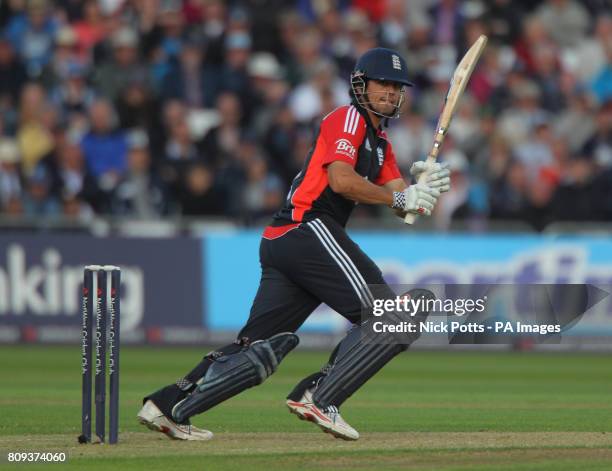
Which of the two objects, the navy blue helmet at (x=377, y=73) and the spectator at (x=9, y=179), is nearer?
the navy blue helmet at (x=377, y=73)

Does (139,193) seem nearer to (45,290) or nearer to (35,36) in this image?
(45,290)

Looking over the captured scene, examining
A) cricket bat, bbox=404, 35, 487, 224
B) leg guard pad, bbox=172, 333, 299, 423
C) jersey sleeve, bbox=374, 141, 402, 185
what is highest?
cricket bat, bbox=404, 35, 487, 224

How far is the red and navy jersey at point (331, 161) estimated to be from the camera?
8727 mm

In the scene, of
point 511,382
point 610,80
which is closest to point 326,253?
point 511,382

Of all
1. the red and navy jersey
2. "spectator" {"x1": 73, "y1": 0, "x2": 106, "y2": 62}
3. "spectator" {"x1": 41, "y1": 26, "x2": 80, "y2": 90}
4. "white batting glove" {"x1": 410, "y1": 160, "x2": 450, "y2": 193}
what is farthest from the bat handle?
"spectator" {"x1": 73, "y1": 0, "x2": 106, "y2": 62}

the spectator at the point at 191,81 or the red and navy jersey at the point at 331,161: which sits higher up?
the spectator at the point at 191,81

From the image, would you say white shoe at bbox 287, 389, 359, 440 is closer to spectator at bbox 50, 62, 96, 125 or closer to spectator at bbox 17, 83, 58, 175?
spectator at bbox 17, 83, 58, 175

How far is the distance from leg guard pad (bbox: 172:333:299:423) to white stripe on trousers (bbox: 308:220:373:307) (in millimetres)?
507

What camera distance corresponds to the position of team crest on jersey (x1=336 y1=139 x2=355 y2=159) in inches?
341

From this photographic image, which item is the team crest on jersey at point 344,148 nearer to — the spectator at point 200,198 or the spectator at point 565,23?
the spectator at point 200,198

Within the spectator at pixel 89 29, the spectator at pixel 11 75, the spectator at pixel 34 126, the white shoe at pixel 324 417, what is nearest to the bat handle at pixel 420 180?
the white shoe at pixel 324 417

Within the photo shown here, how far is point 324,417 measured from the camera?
28.8ft

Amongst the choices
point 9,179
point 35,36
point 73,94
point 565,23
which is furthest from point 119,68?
point 565,23

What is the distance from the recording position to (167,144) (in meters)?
19.7
